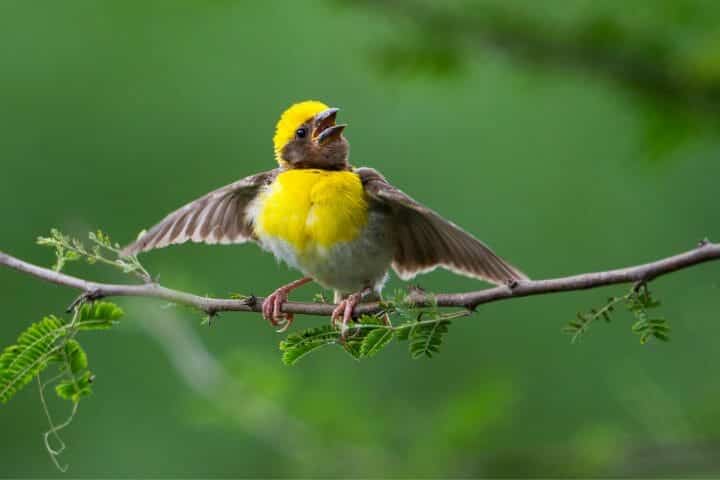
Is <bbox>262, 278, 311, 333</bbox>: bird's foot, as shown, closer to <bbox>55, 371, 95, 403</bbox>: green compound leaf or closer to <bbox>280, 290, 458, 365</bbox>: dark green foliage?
<bbox>280, 290, 458, 365</bbox>: dark green foliage

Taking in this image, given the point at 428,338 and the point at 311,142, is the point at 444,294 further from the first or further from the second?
the point at 311,142

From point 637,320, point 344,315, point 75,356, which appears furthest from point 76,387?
point 637,320

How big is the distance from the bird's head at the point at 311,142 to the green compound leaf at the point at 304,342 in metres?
1.30

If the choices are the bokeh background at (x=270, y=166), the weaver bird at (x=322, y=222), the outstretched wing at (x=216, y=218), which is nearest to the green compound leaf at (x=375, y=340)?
the weaver bird at (x=322, y=222)

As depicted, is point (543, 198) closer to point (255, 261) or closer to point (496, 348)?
point (496, 348)

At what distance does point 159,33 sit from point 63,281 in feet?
33.0

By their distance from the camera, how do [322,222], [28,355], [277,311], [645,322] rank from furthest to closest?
[322,222] → [277,311] → [28,355] → [645,322]

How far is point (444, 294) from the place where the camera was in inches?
99.2

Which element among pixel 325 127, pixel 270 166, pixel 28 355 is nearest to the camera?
pixel 28 355

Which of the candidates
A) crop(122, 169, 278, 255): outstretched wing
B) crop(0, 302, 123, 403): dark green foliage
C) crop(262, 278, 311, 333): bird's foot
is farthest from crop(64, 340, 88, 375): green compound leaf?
crop(122, 169, 278, 255): outstretched wing

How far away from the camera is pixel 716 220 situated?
8805 millimetres

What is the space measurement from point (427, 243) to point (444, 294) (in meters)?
1.18

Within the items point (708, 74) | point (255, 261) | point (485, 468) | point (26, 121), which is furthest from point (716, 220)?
point (26, 121)

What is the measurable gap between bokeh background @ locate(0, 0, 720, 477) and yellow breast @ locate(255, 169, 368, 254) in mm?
1490
